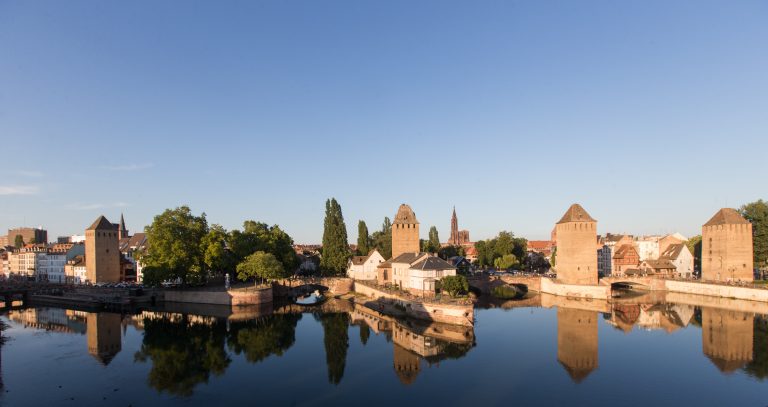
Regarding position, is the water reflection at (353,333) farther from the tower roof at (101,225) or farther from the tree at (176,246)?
the tower roof at (101,225)

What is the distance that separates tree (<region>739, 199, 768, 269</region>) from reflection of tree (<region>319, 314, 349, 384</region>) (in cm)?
5773

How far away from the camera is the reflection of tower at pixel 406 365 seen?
27466 millimetres

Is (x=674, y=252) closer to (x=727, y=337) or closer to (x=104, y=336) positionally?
(x=727, y=337)

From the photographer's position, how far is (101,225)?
222 feet

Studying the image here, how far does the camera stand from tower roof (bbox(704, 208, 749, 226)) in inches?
2382

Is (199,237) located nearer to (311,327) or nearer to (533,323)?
(311,327)

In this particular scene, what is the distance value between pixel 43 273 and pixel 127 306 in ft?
137

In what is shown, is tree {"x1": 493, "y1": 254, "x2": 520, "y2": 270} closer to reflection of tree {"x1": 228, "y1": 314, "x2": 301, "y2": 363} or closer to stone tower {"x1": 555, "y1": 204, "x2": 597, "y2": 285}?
stone tower {"x1": 555, "y1": 204, "x2": 597, "y2": 285}

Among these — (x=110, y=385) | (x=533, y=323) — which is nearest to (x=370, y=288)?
(x=533, y=323)

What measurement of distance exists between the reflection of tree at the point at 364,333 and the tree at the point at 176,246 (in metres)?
23.4

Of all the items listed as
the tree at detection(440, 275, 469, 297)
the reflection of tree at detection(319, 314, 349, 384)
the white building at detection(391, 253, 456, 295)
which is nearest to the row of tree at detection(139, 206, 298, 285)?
the reflection of tree at detection(319, 314, 349, 384)

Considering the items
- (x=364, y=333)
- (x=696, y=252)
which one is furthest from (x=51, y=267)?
(x=696, y=252)

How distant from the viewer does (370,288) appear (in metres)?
56.5

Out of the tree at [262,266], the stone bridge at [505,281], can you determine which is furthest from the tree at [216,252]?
the stone bridge at [505,281]
